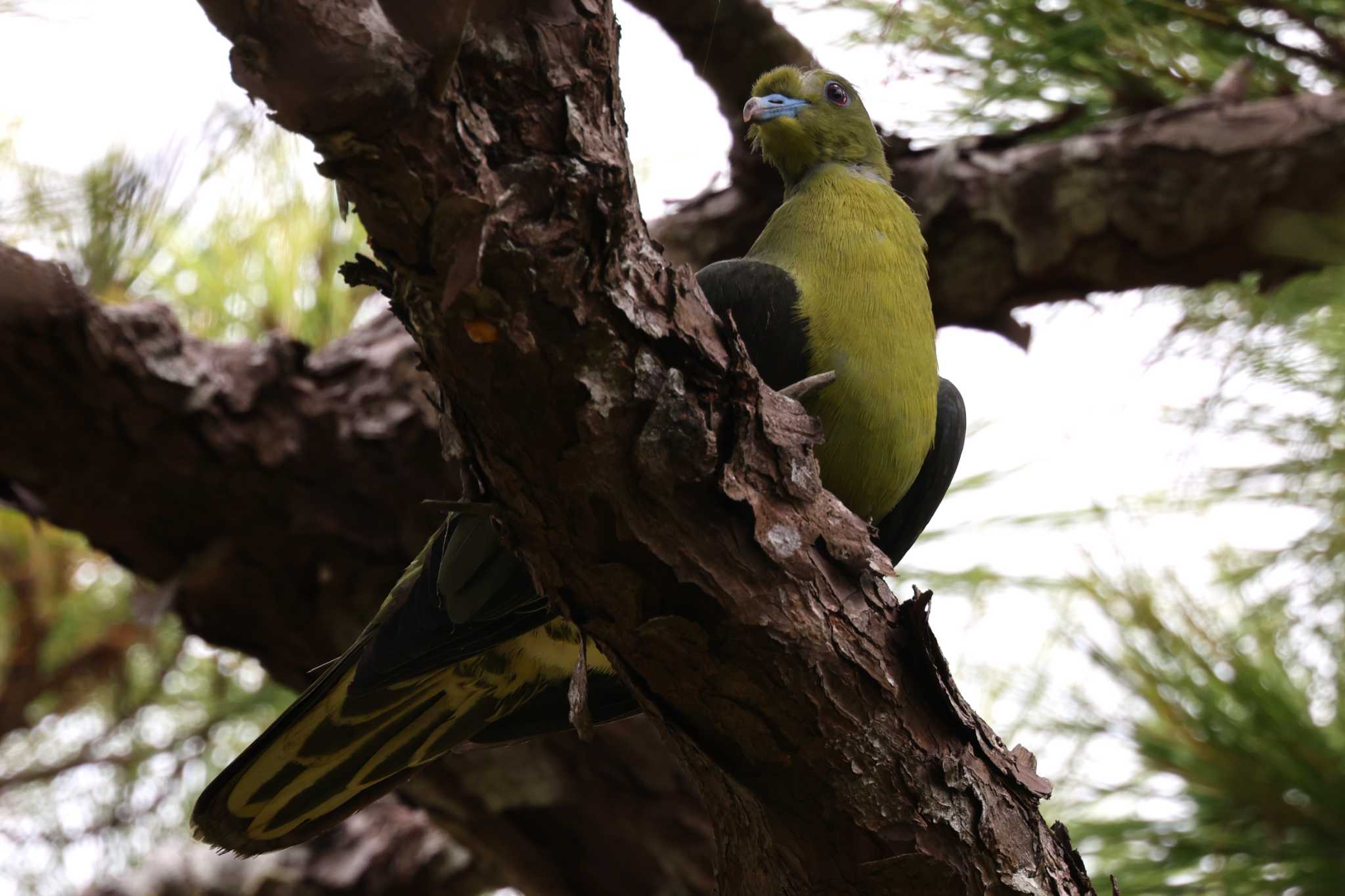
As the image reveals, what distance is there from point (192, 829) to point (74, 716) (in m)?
3.11

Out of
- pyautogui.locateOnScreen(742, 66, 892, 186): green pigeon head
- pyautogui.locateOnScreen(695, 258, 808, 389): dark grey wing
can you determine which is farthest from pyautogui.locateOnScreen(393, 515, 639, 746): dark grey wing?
pyautogui.locateOnScreen(742, 66, 892, 186): green pigeon head

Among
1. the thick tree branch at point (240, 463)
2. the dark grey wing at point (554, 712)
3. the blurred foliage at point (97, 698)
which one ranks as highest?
the dark grey wing at point (554, 712)

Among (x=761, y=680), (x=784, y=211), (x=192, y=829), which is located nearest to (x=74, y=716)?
(x=192, y=829)

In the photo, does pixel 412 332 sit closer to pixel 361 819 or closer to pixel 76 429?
pixel 76 429

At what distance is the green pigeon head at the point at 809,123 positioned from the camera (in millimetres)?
2918

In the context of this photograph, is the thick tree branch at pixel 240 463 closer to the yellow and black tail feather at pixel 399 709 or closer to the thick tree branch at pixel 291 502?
the thick tree branch at pixel 291 502

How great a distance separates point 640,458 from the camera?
1.60 m

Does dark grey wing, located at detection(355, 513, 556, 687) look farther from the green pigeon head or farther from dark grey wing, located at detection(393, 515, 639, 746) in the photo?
the green pigeon head

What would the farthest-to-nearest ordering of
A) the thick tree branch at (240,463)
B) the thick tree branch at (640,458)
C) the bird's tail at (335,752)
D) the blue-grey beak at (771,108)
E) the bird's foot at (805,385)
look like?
the thick tree branch at (240,463) → the blue-grey beak at (771,108) → the bird's tail at (335,752) → the bird's foot at (805,385) → the thick tree branch at (640,458)

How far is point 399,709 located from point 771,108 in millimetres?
1657

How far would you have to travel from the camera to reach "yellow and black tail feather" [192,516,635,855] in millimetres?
2246

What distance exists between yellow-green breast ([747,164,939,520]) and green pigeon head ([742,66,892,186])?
1.00 ft

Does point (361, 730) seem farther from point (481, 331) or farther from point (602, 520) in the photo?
point (481, 331)

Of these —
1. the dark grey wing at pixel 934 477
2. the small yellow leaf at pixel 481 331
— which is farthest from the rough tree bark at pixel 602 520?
the dark grey wing at pixel 934 477
